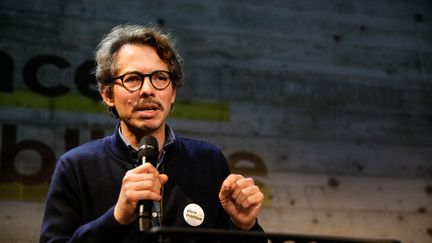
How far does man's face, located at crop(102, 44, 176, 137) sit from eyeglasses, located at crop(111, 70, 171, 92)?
0.04ft

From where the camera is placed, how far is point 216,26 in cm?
322

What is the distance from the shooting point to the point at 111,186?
167 centimetres

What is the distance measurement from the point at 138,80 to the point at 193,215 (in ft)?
1.54

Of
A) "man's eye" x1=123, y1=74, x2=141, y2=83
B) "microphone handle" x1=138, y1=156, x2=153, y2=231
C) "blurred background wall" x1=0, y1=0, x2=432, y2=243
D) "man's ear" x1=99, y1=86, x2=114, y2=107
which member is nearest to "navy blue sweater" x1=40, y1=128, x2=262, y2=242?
"man's ear" x1=99, y1=86, x2=114, y2=107

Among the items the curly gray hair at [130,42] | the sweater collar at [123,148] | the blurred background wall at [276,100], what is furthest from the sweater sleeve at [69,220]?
the blurred background wall at [276,100]

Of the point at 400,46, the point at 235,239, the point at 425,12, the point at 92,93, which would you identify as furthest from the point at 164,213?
the point at 425,12

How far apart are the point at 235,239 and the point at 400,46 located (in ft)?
9.65

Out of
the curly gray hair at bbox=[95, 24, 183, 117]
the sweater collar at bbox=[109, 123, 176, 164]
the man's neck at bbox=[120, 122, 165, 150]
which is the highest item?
the curly gray hair at bbox=[95, 24, 183, 117]

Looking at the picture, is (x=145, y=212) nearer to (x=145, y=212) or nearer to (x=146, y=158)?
(x=145, y=212)

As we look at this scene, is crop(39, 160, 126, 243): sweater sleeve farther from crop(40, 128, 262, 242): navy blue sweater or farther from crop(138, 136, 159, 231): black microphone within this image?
crop(138, 136, 159, 231): black microphone

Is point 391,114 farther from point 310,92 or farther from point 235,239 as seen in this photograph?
point 235,239

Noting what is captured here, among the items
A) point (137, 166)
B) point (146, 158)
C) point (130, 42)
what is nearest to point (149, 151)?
point (146, 158)

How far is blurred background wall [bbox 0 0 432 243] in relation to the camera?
2.84 m

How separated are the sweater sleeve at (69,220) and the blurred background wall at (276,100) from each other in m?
1.19
